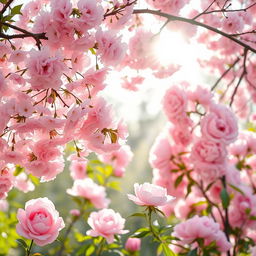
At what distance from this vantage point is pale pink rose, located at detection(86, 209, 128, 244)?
1267mm

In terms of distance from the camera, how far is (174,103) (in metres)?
1.84

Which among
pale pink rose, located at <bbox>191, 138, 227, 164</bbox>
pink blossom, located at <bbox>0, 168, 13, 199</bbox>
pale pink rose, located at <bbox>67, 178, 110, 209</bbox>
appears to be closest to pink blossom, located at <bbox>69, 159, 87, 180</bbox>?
pale pink rose, located at <bbox>67, 178, 110, 209</bbox>

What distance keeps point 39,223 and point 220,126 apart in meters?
0.96

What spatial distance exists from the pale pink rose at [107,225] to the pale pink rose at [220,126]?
59 centimetres

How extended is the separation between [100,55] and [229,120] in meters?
0.78

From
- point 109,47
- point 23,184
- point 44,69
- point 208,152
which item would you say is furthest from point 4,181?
point 208,152

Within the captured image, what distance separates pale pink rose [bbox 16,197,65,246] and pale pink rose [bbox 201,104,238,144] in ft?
2.92

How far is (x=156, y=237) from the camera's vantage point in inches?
43.3

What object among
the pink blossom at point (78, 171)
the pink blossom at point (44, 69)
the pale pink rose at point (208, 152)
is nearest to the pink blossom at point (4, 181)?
the pink blossom at point (44, 69)

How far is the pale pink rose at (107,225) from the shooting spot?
4.16ft

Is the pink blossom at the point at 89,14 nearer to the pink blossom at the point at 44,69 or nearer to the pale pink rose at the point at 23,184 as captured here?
the pink blossom at the point at 44,69

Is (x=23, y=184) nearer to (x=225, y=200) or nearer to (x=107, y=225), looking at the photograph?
(x=107, y=225)

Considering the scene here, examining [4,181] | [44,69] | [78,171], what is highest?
[78,171]

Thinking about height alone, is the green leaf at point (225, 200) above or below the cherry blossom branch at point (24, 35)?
below
